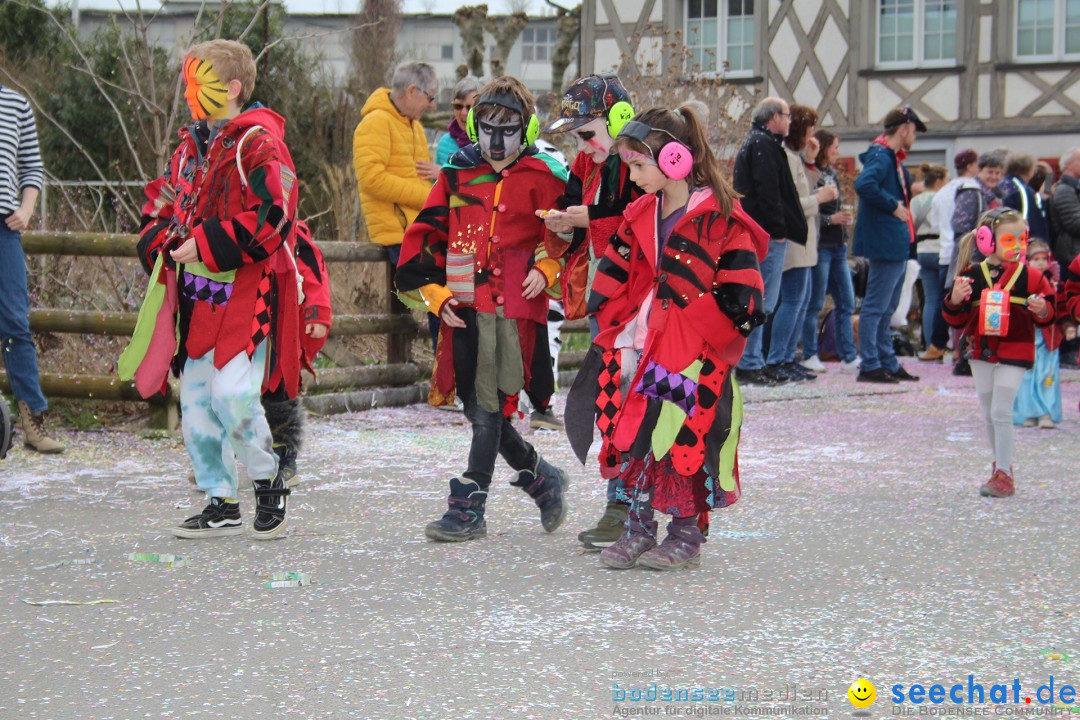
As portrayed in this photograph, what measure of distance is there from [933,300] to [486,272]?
32.0 ft

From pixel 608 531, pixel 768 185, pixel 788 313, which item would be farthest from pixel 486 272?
pixel 788 313

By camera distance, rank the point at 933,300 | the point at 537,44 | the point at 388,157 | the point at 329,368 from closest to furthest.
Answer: the point at 388,157
the point at 329,368
the point at 933,300
the point at 537,44

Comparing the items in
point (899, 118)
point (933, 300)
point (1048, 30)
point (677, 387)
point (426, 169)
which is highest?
point (1048, 30)

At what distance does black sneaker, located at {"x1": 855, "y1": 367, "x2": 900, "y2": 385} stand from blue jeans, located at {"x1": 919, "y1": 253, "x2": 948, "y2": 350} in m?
2.55

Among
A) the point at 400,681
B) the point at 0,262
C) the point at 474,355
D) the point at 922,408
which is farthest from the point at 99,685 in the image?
the point at 922,408

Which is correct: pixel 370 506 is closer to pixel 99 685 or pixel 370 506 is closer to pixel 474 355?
pixel 474 355

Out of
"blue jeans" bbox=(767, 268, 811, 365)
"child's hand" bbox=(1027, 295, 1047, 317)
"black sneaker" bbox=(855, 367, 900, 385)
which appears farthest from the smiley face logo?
"black sneaker" bbox=(855, 367, 900, 385)

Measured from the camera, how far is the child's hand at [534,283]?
565 centimetres

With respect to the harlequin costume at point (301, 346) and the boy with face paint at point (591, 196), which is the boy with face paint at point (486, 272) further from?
the harlequin costume at point (301, 346)

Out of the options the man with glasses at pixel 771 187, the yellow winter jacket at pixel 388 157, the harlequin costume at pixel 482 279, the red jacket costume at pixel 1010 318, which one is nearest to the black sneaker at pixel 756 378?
the man with glasses at pixel 771 187

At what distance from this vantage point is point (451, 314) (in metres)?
5.68

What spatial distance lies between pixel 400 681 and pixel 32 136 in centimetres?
503

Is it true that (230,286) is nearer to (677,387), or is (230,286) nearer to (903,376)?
(677,387)

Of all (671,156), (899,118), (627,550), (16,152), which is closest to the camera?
(671,156)
